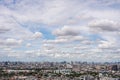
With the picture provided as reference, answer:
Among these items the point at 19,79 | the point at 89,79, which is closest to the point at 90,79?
the point at 89,79

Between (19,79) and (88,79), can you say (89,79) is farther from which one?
(19,79)

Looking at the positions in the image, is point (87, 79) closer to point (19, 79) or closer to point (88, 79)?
point (88, 79)

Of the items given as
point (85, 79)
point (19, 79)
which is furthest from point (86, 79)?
point (19, 79)

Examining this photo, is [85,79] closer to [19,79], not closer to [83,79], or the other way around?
[83,79]

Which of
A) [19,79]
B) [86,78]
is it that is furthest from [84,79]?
[19,79]

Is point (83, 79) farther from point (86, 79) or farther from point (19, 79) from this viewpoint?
point (19, 79)
